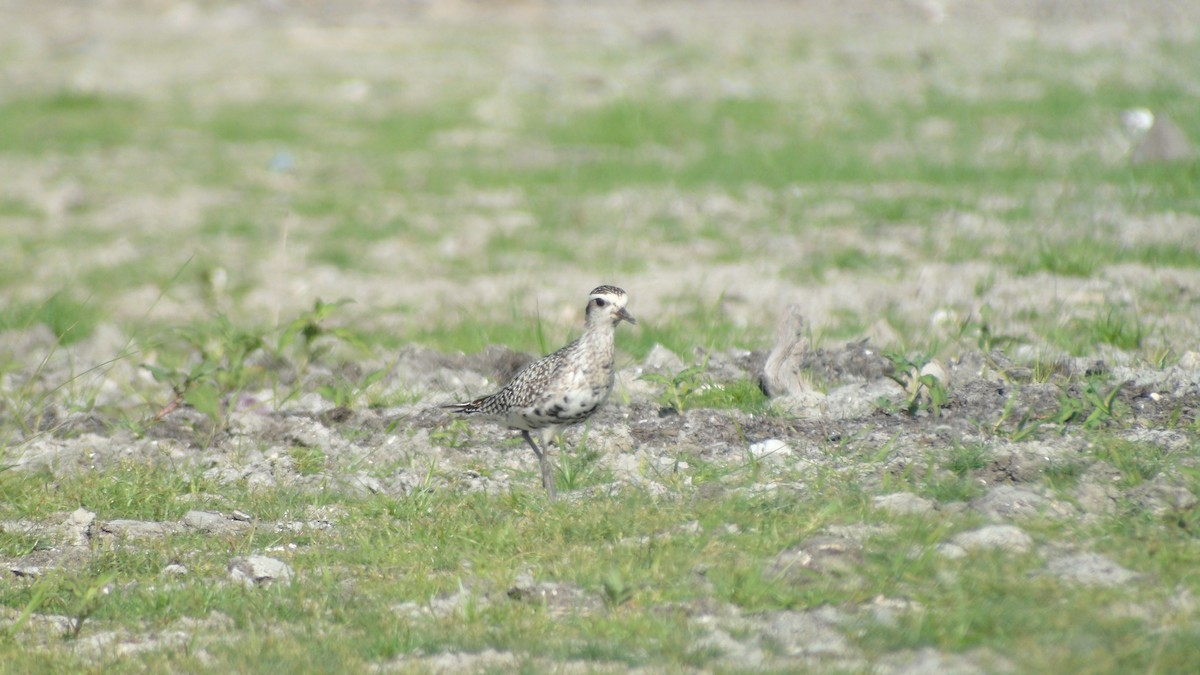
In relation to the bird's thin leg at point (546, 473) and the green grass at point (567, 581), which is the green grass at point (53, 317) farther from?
the bird's thin leg at point (546, 473)

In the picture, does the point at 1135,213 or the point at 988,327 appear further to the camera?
the point at 1135,213

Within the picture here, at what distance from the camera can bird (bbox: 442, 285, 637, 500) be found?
5852 millimetres

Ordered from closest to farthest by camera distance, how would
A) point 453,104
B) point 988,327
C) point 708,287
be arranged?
point 988,327
point 708,287
point 453,104

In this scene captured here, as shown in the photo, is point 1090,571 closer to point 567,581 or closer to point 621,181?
point 567,581

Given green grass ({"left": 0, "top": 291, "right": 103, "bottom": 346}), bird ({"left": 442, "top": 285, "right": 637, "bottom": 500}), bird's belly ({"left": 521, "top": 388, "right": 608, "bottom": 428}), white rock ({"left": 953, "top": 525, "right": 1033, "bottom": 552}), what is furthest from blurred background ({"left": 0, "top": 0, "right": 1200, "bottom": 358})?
white rock ({"left": 953, "top": 525, "right": 1033, "bottom": 552})

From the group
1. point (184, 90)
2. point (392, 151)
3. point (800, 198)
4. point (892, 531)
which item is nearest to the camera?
point (892, 531)

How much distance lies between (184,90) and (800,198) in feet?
32.1

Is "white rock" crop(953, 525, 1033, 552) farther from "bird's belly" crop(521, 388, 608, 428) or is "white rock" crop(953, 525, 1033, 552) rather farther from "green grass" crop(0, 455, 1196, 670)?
"bird's belly" crop(521, 388, 608, 428)

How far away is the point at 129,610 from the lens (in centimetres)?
487

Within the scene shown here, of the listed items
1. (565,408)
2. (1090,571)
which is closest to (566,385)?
(565,408)

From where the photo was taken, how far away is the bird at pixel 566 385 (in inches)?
230

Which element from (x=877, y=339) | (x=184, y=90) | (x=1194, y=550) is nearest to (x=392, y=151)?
(x=184, y=90)

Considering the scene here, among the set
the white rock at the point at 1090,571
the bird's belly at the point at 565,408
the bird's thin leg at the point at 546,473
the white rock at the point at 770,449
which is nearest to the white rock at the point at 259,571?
the bird's thin leg at the point at 546,473

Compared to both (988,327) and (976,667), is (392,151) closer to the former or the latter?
(988,327)
